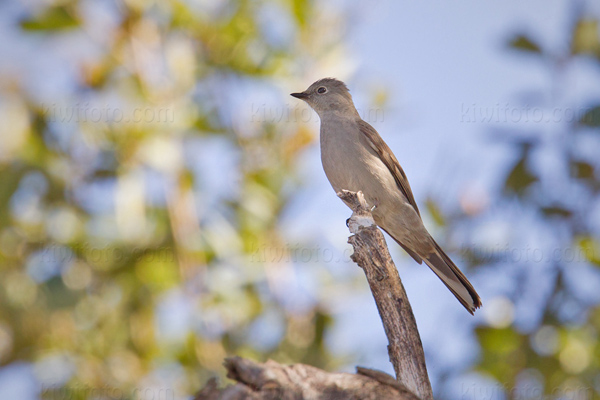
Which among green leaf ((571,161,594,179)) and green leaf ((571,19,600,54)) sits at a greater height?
green leaf ((571,19,600,54))

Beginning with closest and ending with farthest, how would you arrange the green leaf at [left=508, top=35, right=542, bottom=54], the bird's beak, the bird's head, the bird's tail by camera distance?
the bird's tail < the green leaf at [left=508, top=35, right=542, bottom=54] < the bird's head < the bird's beak

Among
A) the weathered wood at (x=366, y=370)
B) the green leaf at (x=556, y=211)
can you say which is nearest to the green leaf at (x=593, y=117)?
the green leaf at (x=556, y=211)

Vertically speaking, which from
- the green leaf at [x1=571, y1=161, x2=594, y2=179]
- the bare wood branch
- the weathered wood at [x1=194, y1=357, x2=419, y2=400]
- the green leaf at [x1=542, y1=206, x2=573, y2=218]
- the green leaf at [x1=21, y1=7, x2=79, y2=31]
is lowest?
the weathered wood at [x1=194, y1=357, x2=419, y2=400]

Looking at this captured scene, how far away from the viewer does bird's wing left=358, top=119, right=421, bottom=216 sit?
6.16 metres

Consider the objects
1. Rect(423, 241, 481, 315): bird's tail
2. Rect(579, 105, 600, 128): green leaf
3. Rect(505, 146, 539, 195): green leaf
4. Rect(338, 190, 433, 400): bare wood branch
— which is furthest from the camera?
Rect(505, 146, 539, 195): green leaf

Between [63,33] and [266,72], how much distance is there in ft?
7.25

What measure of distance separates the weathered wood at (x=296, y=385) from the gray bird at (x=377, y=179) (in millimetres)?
2507

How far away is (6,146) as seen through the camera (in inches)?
244

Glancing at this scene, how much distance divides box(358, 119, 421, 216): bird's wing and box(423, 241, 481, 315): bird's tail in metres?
0.60

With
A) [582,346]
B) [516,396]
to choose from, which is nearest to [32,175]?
[516,396]

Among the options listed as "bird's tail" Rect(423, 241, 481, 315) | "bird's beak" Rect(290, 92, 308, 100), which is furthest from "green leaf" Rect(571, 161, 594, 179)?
"bird's beak" Rect(290, 92, 308, 100)

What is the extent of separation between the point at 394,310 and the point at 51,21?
4.90 m

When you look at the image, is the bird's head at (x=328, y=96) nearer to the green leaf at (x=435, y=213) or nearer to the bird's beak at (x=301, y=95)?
the bird's beak at (x=301, y=95)

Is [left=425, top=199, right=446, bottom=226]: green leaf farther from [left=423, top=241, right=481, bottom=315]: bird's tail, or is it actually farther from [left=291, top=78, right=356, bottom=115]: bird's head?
[left=291, top=78, right=356, bottom=115]: bird's head
